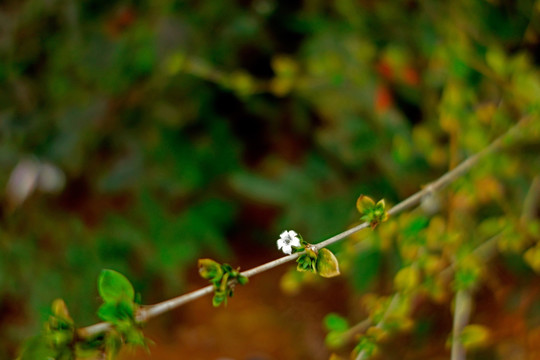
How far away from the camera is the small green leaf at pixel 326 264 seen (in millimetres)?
303

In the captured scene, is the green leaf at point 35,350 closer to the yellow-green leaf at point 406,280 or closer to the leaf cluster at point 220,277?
the leaf cluster at point 220,277

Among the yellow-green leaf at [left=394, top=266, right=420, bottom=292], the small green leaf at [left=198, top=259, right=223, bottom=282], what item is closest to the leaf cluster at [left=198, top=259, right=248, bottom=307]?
the small green leaf at [left=198, top=259, right=223, bottom=282]

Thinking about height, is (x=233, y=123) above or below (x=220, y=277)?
above

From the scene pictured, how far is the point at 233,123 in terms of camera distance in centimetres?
109

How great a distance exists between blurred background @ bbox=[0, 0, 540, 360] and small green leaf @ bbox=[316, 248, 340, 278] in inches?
14.1

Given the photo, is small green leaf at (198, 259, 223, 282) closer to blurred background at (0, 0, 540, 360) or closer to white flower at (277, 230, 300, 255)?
white flower at (277, 230, 300, 255)

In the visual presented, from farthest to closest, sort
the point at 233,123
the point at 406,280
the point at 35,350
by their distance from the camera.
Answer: the point at 233,123, the point at 406,280, the point at 35,350

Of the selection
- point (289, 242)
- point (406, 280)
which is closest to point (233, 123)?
point (406, 280)

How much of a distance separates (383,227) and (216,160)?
505mm

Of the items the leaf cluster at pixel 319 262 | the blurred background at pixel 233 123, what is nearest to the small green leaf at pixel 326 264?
the leaf cluster at pixel 319 262

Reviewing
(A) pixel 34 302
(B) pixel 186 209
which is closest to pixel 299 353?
(B) pixel 186 209

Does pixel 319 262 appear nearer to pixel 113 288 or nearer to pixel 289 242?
pixel 289 242

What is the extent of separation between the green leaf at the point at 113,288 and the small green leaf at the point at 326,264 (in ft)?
0.37

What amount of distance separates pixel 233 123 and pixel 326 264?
80 centimetres
